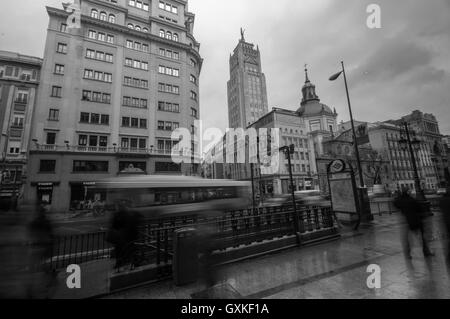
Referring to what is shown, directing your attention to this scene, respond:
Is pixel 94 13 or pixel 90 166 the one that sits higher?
pixel 94 13

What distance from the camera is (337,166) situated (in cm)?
1159

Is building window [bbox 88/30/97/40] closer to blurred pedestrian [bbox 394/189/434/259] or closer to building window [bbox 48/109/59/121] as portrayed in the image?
building window [bbox 48/109/59/121]

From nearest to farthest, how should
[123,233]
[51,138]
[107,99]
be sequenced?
[123,233] → [51,138] → [107,99]

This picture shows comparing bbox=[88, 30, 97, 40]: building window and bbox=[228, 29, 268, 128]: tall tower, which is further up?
bbox=[228, 29, 268, 128]: tall tower

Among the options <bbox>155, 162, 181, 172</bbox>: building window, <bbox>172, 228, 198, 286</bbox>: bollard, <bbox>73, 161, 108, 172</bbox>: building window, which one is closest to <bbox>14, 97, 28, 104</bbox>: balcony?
<bbox>73, 161, 108, 172</bbox>: building window

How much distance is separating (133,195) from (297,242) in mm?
9965

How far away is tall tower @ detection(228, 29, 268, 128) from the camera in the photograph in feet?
295

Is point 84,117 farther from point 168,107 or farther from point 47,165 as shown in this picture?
point 168,107

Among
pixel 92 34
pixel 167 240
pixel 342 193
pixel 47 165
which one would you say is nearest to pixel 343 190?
pixel 342 193

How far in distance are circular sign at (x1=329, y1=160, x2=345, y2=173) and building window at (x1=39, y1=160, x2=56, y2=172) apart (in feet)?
105

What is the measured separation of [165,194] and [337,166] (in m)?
A: 10.8

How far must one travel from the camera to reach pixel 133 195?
500 inches
